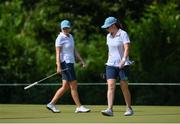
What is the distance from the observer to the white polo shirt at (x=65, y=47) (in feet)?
49.5

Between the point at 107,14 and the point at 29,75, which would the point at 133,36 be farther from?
the point at 107,14

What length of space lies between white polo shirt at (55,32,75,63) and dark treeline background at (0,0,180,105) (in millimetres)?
5763

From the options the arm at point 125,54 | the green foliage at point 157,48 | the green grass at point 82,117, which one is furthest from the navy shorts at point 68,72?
the green foliage at point 157,48

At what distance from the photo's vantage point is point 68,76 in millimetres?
15164

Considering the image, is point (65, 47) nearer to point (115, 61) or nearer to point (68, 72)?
point (68, 72)

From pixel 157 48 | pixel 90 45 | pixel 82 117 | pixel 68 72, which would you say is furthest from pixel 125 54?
pixel 90 45

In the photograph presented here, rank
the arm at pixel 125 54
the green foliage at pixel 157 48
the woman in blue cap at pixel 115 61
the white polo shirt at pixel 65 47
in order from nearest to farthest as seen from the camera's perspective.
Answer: the arm at pixel 125 54 → the woman in blue cap at pixel 115 61 → the white polo shirt at pixel 65 47 → the green foliage at pixel 157 48

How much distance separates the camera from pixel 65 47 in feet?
49.6

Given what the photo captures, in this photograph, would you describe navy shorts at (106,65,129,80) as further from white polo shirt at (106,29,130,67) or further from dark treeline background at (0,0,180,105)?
dark treeline background at (0,0,180,105)

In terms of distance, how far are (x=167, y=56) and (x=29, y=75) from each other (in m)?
3.73

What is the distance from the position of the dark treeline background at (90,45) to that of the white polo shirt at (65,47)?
18.9ft

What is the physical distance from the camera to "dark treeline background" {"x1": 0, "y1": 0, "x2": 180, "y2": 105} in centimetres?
2119

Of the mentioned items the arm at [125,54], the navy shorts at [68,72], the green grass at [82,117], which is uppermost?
the arm at [125,54]

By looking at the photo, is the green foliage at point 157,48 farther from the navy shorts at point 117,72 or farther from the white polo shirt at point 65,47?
the navy shorts at point 117,72
